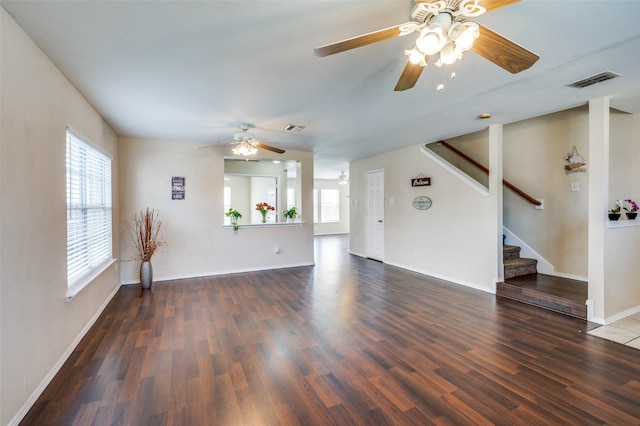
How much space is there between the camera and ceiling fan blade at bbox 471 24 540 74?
1.52 metres

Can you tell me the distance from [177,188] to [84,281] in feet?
8.15

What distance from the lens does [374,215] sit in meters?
6.87

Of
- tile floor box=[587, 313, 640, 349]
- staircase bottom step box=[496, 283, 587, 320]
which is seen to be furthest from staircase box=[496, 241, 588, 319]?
tile floor box=[587, 313, 640, 349]

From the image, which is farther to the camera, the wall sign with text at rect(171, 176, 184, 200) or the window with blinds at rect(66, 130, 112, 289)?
the wall sign with text at rect(171, 176, 184, 200)

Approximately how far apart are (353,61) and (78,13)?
1837 millimetres

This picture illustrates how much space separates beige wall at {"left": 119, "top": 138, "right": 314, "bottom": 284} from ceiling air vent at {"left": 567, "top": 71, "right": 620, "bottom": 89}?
4.65m

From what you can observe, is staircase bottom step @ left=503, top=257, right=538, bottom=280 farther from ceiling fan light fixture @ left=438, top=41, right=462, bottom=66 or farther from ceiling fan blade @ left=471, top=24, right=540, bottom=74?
ceiling fan light fixture @ left=438, top=41, right=462, bottom=66

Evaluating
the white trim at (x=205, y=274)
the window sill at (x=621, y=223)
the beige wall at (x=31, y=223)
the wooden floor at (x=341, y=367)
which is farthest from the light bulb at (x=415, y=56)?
the white trim at (x=205, y=274)

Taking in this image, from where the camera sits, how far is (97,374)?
7.39 feet

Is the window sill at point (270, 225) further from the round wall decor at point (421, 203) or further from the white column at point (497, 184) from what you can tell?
the white column at point (497, 184)

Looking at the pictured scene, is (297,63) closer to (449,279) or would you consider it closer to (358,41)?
(358,41)

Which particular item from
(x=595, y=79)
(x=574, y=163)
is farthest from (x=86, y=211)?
(x=574, y=163)

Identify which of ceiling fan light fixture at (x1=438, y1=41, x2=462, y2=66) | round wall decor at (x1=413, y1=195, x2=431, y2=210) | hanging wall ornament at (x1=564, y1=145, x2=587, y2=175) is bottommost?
round wall decor at (x1=413, y1=195, x2=431, y2=210)

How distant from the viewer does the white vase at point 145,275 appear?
450cm
